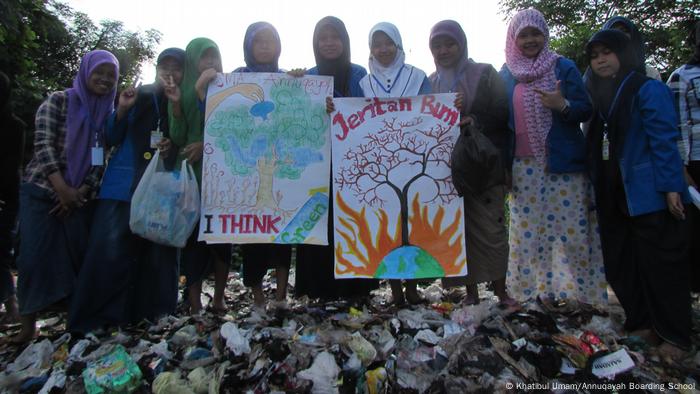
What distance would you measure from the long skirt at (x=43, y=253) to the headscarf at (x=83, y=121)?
25 cm

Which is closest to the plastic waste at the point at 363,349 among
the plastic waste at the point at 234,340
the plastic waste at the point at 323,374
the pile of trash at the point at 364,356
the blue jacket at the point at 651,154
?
the pile of trash at the point at 364,356

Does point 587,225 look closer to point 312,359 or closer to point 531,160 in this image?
point 531,160

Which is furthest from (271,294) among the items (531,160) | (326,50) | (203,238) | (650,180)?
(650,180)

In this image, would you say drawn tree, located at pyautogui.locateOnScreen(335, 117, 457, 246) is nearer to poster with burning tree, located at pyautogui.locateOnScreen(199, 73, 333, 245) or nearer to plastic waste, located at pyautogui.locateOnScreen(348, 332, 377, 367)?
poster with burning tree, located at pyautogui.locateOnScreen(199, 73, 333, 245)

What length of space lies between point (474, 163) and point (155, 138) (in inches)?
86.3

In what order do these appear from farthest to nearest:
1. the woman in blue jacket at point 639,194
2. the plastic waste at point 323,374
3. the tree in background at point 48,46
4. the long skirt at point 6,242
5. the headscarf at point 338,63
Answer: the tree in background at point 48,46 → the long skirt at point 6,242 → the headscarf at point 338,63 → the woman in blue jacket at point 639,194 → the plastic waste at point 323,374

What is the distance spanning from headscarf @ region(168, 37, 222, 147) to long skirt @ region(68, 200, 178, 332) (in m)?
0.62

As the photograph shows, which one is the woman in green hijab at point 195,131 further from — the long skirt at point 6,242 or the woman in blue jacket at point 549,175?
the woman in blue jacket at point 549,175

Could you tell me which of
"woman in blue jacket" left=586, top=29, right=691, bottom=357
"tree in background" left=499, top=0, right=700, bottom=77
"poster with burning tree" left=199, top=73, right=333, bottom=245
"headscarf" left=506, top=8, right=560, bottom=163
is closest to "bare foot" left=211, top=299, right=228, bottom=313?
"poster with burning tree" left=199, top=73, right=333, bottom=245

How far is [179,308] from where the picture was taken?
4.12 meters

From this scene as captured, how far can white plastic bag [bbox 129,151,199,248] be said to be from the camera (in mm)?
3178

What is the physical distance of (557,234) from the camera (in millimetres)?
3535

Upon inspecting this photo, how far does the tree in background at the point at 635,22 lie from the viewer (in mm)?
10219

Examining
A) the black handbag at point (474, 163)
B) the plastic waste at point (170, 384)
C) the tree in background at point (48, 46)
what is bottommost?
the plastic waste at point (170, 384)
